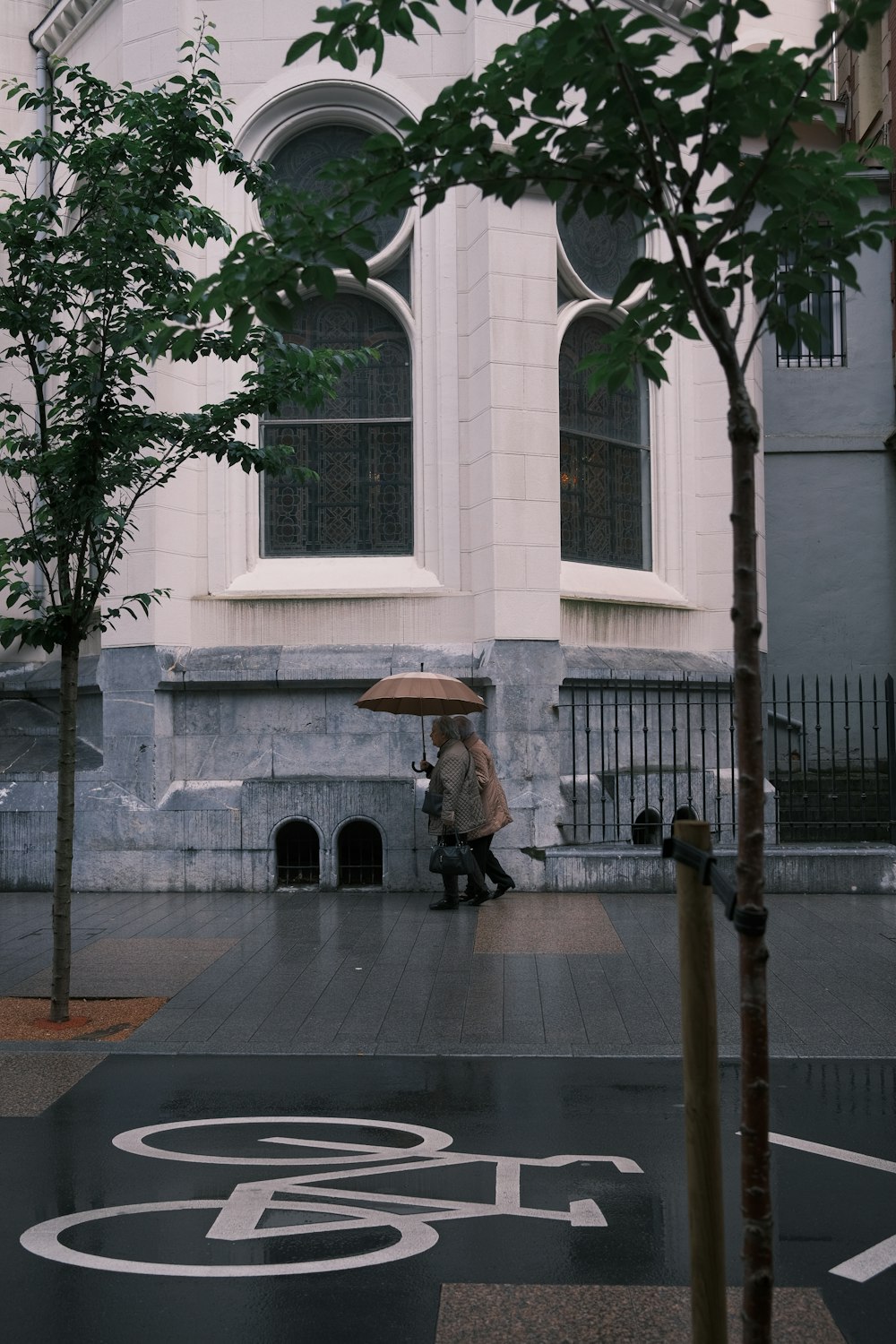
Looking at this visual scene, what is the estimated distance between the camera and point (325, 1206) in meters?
4.65

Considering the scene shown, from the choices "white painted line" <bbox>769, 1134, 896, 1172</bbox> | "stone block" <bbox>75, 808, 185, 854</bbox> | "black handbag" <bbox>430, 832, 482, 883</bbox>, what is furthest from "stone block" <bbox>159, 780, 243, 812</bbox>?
"white painted line" <bbox>769, 1134, 896, 1172</bbox>

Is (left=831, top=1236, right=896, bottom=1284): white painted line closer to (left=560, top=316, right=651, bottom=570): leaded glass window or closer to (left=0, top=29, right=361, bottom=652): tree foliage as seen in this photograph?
(left=0, top=29, right=361, bottom=652): tree foliage

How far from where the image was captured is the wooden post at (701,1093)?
2840mm

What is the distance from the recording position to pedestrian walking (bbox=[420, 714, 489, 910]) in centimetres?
1229

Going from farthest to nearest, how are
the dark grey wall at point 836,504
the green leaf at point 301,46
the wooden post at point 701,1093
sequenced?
the dark grey wall at point 836,504 → the green leaf at point 301,46 → the wooden post at point 701,1093

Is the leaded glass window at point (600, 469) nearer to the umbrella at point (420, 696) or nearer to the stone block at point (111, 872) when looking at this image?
the umbrella at point (420, 696)

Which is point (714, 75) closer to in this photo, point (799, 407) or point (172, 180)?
point (172, 180)

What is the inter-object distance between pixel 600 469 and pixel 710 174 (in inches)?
515

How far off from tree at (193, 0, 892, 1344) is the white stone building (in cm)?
1056

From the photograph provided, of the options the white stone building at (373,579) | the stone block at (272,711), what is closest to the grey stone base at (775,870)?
the white stone building at (373,579)

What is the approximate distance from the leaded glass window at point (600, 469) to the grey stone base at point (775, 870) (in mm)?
3804

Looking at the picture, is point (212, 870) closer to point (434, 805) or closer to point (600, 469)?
point (434, 805)

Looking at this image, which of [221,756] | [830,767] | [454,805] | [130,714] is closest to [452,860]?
[454,805]

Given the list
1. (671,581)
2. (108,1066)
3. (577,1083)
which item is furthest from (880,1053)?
(671,581)
